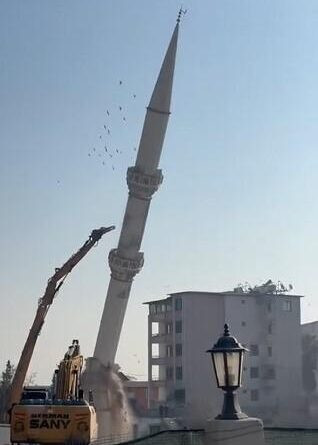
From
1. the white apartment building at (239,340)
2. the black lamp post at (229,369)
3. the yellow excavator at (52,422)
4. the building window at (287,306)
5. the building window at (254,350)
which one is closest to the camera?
the black lamp post at (229,369)

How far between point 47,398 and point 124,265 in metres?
42.0

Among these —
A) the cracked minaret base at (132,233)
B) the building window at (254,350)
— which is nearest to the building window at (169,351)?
the building window at (254,350)

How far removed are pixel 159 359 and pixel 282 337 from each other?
→ 43.7ft

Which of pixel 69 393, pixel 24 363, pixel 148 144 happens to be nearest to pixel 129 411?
pixel 148 144

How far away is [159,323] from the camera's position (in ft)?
303

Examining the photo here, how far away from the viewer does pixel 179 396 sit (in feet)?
284

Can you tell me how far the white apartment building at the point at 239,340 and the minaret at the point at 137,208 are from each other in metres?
18.9

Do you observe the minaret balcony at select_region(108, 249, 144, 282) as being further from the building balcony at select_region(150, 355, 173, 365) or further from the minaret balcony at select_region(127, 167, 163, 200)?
the building balcony at select_region(150, 355, 173, 365)

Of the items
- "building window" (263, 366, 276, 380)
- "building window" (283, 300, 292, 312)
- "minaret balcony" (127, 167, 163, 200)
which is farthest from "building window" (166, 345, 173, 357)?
"minaret balcony" (127, 167, 163, 200)

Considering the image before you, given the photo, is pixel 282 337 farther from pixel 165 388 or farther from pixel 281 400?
pixel 165 388

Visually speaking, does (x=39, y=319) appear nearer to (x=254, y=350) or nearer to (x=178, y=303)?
(x=178, y=303)

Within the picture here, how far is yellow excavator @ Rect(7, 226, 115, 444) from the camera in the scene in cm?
1936

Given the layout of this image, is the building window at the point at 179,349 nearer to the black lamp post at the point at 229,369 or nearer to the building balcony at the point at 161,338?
the building balcony at the point at 161,338

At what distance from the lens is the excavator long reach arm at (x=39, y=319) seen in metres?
43.5
